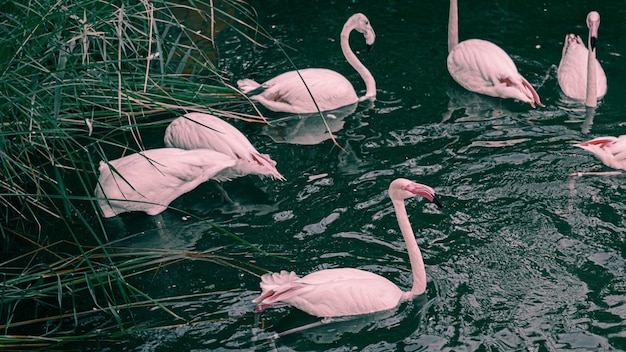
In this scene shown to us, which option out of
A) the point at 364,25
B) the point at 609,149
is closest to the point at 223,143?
the point at 364,25

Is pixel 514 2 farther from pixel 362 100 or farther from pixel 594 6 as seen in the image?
pixel 362 100

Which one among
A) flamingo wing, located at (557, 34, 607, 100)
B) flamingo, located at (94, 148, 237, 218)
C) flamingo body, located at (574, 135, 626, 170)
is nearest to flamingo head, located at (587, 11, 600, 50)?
flamingo wing, located at (557, 34, 607, 100)

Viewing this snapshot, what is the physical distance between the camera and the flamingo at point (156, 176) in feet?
18.4

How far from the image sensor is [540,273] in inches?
192

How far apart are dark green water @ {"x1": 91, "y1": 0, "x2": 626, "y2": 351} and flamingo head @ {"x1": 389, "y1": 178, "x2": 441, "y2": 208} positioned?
56 cm

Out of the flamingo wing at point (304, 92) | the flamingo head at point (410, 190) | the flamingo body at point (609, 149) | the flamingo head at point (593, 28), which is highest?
the flamingo head at point (593, 28)

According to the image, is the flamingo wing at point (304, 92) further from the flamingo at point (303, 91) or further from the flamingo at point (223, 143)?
the flamingo at point (223, 143)

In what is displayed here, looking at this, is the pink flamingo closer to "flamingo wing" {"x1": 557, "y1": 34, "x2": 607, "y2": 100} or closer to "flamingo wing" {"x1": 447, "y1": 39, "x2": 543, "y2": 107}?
"flamingo wing" {"x1": 447, "y1": 39, "x2": 543, "y2": 107}

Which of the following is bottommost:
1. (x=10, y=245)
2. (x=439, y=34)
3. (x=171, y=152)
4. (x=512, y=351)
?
(x=512, y=351)

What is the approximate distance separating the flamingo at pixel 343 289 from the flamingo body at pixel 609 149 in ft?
6.16

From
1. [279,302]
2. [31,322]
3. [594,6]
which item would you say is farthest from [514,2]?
[31,322]

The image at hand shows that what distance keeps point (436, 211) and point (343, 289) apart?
4.34 ft

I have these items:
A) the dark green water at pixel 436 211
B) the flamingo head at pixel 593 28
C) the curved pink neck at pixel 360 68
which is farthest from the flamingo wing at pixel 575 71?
the curved pink neck at pixel 360 68

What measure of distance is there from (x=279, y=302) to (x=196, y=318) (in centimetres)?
46
